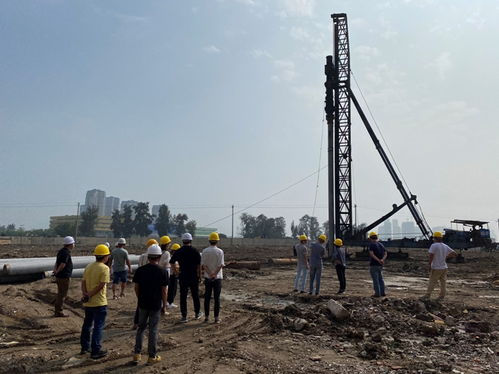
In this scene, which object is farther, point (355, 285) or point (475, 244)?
point (475, 244)

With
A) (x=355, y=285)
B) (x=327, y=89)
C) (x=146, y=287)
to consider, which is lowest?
(x=355, y=285)

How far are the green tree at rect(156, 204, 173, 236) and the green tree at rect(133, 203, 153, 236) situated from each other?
285 centimetres

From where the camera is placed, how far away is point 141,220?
87.6 metres

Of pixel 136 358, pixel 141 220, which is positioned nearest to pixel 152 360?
pixel 136 358

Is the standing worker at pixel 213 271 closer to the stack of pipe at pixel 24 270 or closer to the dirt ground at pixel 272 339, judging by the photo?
the dirt ground at pixel 272 339

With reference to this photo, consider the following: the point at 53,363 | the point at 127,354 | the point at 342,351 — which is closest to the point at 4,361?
the point at 53,363

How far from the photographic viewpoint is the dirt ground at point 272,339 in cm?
524

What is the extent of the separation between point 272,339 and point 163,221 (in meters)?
86.4

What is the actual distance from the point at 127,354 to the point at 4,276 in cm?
757

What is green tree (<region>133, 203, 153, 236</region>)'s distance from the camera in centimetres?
8738

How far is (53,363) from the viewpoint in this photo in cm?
526

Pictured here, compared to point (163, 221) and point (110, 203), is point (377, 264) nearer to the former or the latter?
point (163, 221)

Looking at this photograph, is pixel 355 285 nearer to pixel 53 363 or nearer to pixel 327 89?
pixel 53 363

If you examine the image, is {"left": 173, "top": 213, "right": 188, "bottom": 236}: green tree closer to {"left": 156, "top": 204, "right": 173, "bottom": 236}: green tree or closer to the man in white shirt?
{"left": 156, "top": 204, "right": 173, "bottom": 236}: green tree
